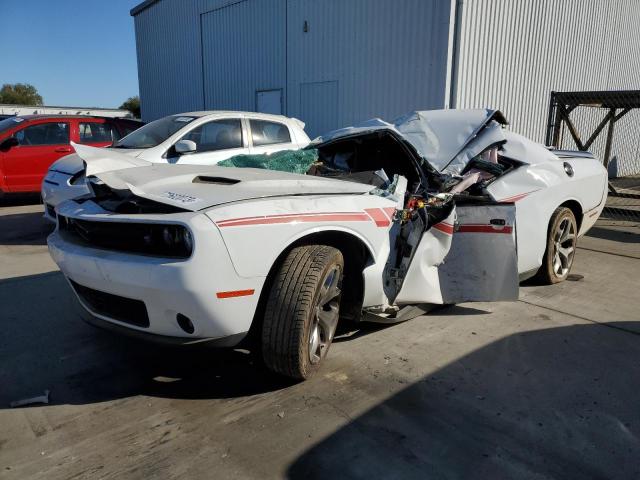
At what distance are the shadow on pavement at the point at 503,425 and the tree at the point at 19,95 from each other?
7445cm

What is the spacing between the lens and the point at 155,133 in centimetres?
651

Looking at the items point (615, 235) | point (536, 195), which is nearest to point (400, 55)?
point (615, 235)

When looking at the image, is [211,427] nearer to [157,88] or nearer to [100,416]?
[100,416]

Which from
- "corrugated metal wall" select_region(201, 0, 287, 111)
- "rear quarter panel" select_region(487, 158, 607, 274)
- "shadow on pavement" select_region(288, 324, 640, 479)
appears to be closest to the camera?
"shadow on pavement" select_region(288, 324, 640, 479)

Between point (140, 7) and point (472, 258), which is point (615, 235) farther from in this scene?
point (140, 7)

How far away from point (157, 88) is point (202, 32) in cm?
405

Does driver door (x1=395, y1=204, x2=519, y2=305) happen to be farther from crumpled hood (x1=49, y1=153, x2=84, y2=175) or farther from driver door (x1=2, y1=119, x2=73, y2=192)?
driver door (x1=2, y1=119, x2=73, y2=192)

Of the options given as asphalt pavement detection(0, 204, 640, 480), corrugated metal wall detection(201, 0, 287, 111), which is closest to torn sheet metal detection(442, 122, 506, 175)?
asphalt pavement detection(0, 204, 640, 480)

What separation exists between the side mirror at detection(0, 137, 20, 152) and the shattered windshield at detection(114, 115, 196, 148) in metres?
3.81

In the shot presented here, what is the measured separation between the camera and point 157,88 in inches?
740

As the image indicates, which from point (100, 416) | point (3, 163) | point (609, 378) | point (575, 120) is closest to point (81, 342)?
point (100, 416)

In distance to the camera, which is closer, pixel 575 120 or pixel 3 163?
pixel 3 163

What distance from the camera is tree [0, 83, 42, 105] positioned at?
64738 mm

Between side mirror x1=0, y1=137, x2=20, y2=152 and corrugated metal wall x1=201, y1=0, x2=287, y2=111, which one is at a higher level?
corrugated metal wall x1=201, y1=0, x2=287, y2=111
